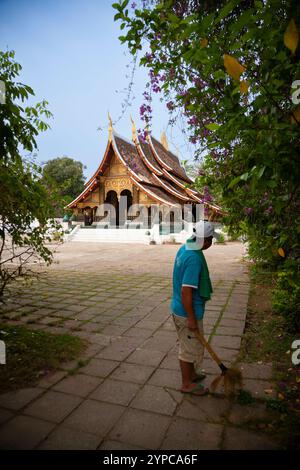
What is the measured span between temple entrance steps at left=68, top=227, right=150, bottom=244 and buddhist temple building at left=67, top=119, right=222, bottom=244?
2.99 ft

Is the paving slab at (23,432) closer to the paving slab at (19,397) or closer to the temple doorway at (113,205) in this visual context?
the paving slab at (19,397)

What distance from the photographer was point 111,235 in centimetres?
2056

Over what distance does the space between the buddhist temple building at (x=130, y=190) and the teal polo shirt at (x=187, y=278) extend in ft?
54.6

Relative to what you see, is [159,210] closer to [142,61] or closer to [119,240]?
[119,240]

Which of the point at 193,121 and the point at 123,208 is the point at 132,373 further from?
the point at 123,208

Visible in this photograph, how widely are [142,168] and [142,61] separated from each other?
65.3 feet

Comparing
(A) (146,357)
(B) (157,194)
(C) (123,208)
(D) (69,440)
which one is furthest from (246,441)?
(C) (123,208)

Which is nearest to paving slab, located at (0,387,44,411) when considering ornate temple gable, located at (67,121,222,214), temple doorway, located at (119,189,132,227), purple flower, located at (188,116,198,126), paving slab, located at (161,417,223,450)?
paving slab, located at (161,417,223,450)

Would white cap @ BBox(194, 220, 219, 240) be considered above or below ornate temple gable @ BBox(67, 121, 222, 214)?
below

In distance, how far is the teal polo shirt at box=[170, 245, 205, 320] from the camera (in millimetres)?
2584

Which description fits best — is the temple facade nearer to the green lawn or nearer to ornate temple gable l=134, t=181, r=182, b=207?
ornate temple gable l=134, t=181, r=182, b=207

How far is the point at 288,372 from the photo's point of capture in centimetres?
302

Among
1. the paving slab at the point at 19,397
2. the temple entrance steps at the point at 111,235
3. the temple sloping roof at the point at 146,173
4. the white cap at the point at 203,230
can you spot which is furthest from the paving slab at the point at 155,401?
the temple sloping roof at the point at 146,173
